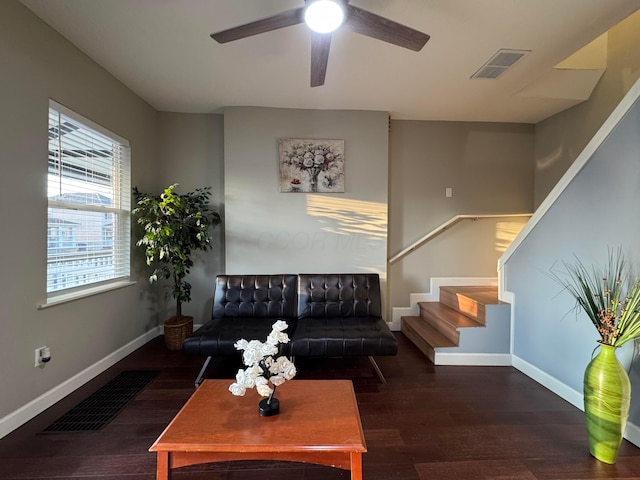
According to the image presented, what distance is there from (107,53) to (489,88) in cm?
347

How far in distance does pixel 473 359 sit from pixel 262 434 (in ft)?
7.82

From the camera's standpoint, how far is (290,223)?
11.4ft

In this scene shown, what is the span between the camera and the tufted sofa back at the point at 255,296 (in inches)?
120

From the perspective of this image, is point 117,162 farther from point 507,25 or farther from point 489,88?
point 489,88

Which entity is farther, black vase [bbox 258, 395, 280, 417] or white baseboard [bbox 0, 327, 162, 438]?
white baseboard [bbox 0, 327, 162, 438]

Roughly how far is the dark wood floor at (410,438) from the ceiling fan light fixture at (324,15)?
2002 millimetres

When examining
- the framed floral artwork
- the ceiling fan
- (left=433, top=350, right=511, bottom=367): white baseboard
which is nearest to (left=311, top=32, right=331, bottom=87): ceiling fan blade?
the ceiling fan

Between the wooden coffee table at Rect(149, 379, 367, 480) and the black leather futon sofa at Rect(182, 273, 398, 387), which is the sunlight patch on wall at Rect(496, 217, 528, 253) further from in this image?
the wooden coffee table at Rect(149, 379, 367, 480)

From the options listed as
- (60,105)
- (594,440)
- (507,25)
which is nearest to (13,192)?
(60,105)

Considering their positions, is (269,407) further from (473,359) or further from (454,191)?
(454,191)

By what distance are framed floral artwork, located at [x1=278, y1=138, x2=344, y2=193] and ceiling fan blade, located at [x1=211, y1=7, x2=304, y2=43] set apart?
5.61 feet

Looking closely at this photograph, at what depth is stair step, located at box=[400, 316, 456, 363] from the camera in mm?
2908

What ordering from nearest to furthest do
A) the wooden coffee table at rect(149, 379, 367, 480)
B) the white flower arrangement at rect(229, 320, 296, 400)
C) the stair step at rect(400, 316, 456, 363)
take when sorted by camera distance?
the wooden coffee table at rect(149, 379, 367, 480) → the white flower arrangement at rect(229, 320, 296, 400) → the stair step at rect(400, 316, 456, 363)

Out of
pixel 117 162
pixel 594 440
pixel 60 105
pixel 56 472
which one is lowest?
pixel 56 472
